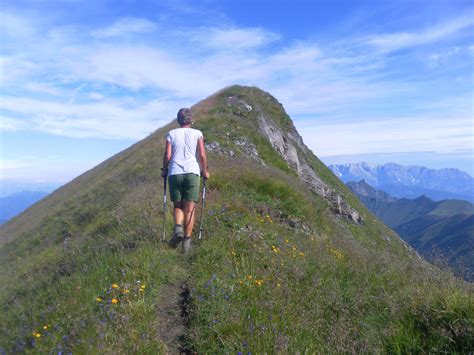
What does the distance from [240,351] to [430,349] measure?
75.5 inches

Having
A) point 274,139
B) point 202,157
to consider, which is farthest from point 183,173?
point 274,139

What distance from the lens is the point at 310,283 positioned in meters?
5.61

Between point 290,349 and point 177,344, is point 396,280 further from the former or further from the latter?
point 177,344

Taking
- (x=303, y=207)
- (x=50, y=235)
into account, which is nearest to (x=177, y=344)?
(x=303, y=207)

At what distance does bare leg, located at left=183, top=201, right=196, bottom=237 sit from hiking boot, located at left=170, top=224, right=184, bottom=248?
0.14 metres

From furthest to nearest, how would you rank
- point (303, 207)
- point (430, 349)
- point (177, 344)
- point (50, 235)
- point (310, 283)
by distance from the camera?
1. point (50, 235)
2. point (303, 207)
3. point (310, 283)
4. point (177, 344)
5. point (430, 349)

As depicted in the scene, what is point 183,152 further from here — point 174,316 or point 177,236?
point 174,316

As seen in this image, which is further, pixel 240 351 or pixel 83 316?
pixel 83 316

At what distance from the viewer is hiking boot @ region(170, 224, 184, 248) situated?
23.0 feet

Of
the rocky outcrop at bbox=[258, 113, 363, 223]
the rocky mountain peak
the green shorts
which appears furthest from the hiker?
the rocky outcrop at bbox=[258, 113, 363, 223]

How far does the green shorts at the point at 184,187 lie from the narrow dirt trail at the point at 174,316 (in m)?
1.91

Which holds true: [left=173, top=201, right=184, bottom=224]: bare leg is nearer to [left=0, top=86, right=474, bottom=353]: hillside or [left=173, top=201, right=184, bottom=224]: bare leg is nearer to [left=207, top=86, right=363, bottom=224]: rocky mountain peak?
[left=0, top=86, right=474, bottom=353]: hillside

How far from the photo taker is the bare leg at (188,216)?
720 cm

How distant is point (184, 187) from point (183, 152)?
710 mm
